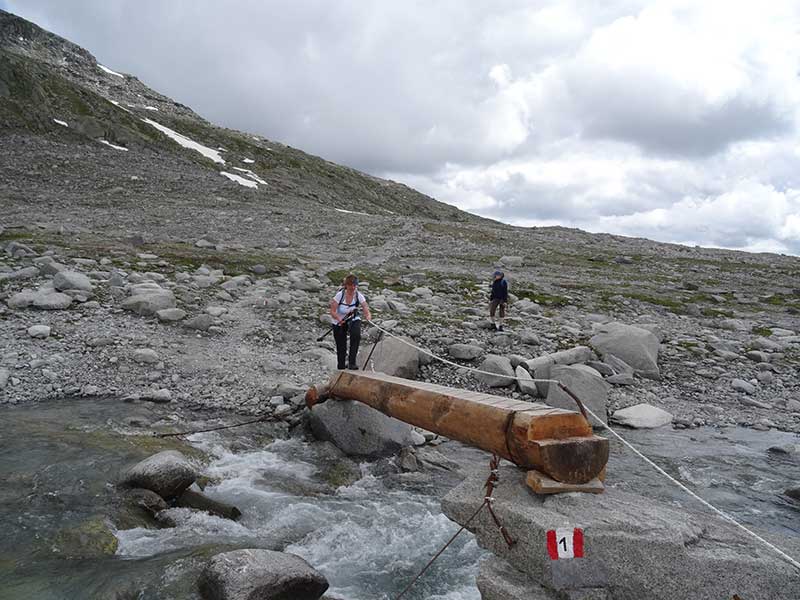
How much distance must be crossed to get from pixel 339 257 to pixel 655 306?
18.1 metres

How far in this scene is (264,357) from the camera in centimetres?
1530

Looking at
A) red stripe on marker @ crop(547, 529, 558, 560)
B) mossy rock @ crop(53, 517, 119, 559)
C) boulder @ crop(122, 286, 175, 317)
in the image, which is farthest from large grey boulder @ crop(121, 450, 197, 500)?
boulder @ crop(122, 286, 175, 317)

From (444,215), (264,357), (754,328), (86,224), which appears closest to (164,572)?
(264,357)

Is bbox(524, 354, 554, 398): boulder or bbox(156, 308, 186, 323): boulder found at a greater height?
bbox(156, 308, 186, 323): boulder

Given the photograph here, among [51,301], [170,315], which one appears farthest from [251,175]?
[51,301]

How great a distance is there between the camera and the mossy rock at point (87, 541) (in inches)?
269

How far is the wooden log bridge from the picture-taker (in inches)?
238

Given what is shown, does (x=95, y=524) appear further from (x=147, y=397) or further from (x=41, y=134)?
(x=41, y=134)

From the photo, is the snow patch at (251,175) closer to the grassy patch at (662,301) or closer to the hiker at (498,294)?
the grassy patch at (662,301)

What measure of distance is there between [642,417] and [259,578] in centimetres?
1088

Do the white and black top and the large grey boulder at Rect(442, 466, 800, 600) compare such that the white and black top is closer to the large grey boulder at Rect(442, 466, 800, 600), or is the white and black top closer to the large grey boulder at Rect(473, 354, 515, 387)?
the large grey boulder at Rect(473, 354, 515, 387)

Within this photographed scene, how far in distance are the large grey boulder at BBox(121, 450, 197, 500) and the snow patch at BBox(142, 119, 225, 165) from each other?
72643 millimetres

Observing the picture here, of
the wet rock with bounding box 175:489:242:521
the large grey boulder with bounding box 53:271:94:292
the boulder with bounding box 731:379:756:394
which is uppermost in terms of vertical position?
the large grey boulder with bounding box 53:271:94:292

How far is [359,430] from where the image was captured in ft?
37.3
